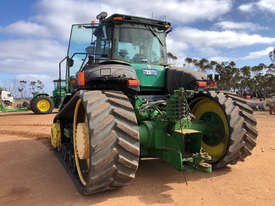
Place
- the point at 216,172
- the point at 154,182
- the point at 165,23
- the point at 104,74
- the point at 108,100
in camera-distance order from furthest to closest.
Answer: the point at 165,23, the point at 216,172, the point at 154,182, the point at 104,74, the point at 108,100

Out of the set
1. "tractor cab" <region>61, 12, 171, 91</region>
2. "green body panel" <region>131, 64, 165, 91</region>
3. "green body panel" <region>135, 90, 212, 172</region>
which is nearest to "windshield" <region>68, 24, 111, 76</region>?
"tractor cab" <region>61, 12, 171, 91</region>

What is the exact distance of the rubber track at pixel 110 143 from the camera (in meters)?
2.69

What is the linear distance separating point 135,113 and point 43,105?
15909 mm

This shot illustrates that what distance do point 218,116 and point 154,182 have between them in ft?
5.52

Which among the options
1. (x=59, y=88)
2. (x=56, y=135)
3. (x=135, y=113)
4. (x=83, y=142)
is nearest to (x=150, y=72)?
(x=135, y=113)

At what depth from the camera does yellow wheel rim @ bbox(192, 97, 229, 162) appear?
3.89 m

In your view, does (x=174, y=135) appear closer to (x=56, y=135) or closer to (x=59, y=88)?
(x=56, y=135)

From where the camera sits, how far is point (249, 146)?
3.73 metres

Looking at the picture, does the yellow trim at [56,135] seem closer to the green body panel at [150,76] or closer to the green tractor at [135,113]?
the green tractor at [135,113]

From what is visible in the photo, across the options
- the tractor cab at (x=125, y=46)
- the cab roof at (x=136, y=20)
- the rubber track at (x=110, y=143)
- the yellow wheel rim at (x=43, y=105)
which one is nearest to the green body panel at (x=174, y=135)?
the rubber track at (x=110, y=143)

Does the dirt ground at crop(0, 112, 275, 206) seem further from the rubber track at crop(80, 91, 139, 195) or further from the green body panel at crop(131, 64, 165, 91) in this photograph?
the green body panel at crop(131, 64, 165, 91)

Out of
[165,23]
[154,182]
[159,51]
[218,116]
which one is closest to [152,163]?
[154,182]

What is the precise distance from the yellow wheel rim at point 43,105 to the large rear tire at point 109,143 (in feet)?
53.5

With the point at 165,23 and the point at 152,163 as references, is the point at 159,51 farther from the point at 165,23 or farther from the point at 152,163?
the point at 152,163
